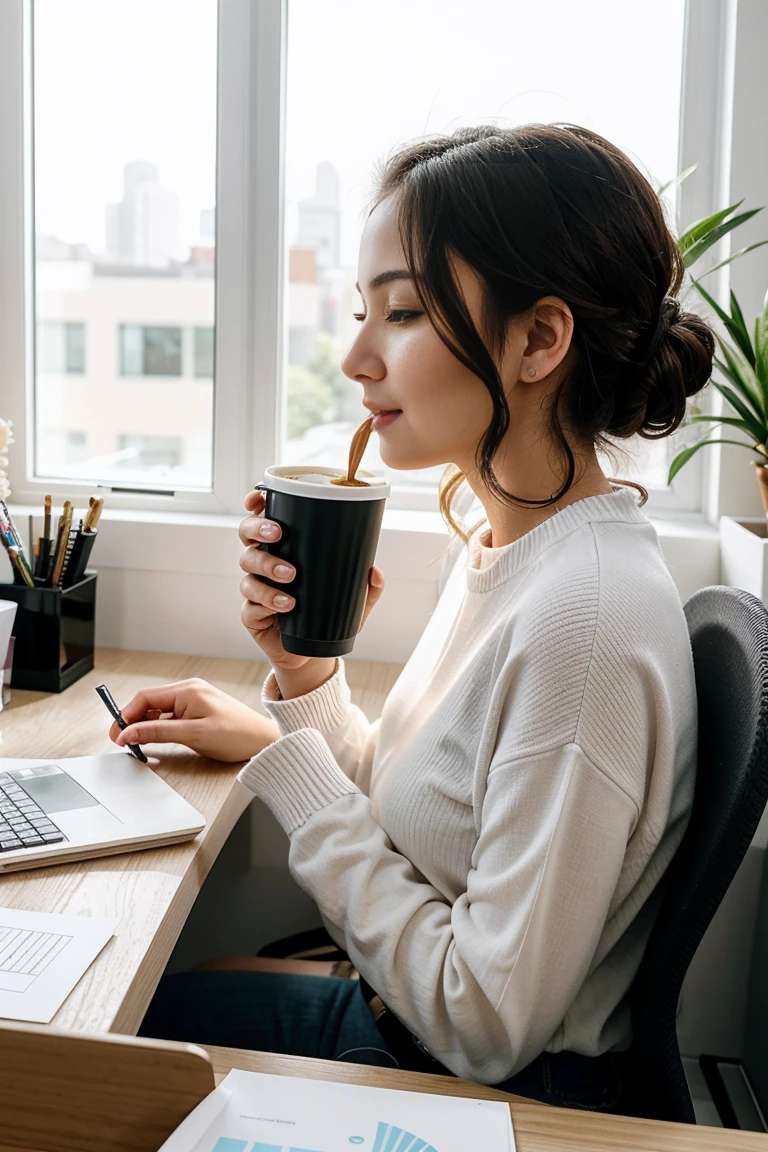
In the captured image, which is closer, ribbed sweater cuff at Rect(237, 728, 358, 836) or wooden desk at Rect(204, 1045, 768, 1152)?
wooden desk at Rect(204, 1045, 768, 1152)

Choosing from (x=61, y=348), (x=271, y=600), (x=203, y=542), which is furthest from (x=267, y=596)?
(x=61, y=348)

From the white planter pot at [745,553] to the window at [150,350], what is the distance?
2.93 ft

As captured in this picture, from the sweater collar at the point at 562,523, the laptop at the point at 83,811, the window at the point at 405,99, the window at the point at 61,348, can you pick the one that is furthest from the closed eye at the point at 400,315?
the window at the point at 61,348

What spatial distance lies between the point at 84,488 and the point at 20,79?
25.0 inches

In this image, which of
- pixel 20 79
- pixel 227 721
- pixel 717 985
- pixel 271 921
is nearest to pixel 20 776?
pixel 227 721

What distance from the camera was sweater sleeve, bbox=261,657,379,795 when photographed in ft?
3.26

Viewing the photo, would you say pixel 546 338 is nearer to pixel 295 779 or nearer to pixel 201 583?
pixel 295 779

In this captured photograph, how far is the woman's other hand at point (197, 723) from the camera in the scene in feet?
3.40

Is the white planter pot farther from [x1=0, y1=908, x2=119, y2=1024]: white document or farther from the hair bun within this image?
[x1=0, y1=908, x2=119, y2=1024]: white document

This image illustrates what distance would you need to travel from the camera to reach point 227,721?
105 centimetres

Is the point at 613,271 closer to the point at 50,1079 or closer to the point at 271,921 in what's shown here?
the point at 50,1079

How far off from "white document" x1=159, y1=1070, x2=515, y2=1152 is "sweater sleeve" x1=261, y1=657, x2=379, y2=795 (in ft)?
1.36

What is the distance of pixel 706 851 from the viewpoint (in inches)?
26.7

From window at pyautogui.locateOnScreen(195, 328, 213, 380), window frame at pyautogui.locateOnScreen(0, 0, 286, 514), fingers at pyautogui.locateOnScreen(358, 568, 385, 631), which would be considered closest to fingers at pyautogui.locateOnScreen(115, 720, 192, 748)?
fingers at pyautogui.locateOnScreen(358, 568, 385, 631)
